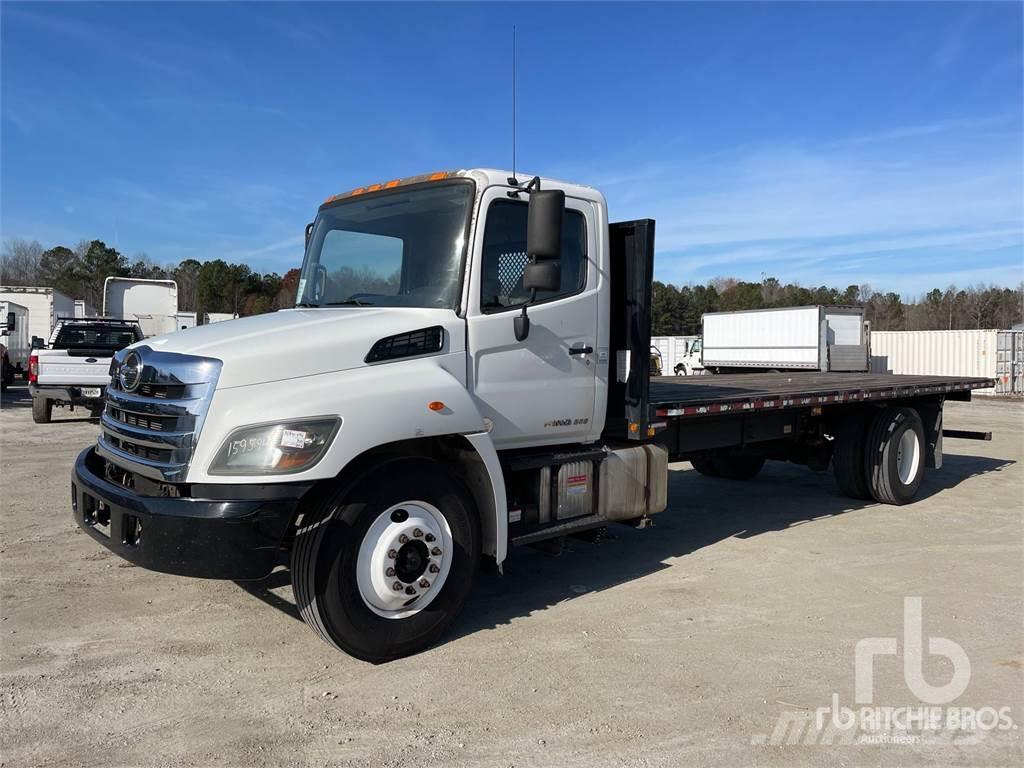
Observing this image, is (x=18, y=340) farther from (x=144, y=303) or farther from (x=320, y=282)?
(x=320, y=282)

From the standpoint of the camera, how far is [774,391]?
7887 mm

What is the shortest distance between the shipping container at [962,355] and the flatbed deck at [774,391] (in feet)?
66.7

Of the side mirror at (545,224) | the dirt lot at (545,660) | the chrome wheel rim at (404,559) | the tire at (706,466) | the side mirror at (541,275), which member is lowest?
the dirt lot at (545,660)

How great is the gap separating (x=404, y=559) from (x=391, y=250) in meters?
1.95

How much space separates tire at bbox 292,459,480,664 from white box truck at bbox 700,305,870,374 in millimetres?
23119

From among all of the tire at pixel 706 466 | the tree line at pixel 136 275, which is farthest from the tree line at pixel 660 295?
the tire at pixel 706 466

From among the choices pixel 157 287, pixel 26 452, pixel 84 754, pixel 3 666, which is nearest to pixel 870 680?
pixel 84 754

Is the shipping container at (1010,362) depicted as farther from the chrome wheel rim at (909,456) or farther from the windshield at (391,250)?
the windshield at (391,250)

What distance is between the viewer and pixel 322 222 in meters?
5.61

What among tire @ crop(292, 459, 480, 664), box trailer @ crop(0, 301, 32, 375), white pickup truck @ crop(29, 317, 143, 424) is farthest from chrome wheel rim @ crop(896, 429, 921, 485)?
box trailer @ crop(0, 301, 32, 375)

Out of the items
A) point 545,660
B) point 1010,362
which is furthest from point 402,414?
point 1010,362

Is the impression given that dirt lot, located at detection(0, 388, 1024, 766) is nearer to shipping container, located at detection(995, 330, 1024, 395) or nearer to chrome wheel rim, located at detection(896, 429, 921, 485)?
chrome wheel rim, located at detection(896, 429, 921, 485)

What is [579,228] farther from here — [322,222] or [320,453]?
[320,453]

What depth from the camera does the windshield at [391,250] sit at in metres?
4.80
